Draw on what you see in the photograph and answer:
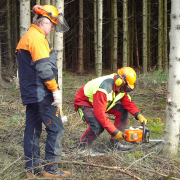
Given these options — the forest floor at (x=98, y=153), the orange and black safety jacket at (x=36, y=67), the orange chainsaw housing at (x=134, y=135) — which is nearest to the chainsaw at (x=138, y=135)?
the orange chainsaw housing at (x=134, y=135)

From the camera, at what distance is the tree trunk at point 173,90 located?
339 cm

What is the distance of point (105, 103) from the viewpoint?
3840 millimetres

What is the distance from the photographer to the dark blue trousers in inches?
117

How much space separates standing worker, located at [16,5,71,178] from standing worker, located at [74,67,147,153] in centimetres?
87

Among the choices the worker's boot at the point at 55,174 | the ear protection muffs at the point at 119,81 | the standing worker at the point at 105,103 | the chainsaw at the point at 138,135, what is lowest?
the worker's boot at the point at 55,174

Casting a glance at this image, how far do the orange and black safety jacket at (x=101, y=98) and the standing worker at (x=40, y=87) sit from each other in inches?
35.9

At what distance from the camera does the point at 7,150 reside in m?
3.94

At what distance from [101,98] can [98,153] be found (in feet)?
3.26

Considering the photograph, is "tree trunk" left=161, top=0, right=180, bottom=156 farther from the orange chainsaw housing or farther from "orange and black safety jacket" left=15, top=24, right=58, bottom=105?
"orange and black safety jacket" left=15, top=24, right=58, bottom=105

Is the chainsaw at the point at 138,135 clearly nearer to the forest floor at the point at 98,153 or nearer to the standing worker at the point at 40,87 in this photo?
the forest floor at the point at 98,153

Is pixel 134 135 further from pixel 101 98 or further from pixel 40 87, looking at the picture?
pixel 40 87


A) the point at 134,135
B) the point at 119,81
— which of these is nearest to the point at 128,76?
the point at 119,81

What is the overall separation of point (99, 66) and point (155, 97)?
2.80 meters

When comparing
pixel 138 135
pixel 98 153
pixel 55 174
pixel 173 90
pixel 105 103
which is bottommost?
pixel 98 153
